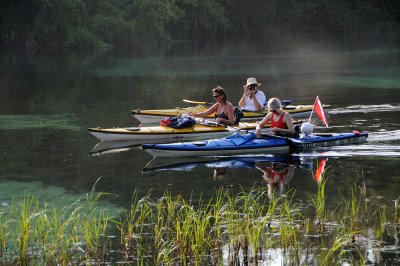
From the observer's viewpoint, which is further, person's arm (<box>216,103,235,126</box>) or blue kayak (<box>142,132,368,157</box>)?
person's arm (<box>216,103,235,126</box>)

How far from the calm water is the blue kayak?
0.78ft

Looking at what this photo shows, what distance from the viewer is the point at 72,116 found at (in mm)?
20219

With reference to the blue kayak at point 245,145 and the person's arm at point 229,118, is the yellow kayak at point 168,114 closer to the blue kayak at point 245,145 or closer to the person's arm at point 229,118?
the person's arm at point 229,118

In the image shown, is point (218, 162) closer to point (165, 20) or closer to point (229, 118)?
point (229, 118)

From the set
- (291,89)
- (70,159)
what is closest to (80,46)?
(291,89)

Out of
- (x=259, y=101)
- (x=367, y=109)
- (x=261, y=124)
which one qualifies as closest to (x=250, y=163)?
(x=261, y=124)

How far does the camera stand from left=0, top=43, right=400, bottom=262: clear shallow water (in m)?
12.0

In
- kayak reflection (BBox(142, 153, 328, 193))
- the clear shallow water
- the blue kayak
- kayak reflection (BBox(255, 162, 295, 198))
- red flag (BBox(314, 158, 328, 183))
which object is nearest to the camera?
kayak reflection (BBox(255, 162, 295, 198))

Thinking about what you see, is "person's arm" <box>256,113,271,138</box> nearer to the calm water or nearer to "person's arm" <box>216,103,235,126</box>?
the calm water

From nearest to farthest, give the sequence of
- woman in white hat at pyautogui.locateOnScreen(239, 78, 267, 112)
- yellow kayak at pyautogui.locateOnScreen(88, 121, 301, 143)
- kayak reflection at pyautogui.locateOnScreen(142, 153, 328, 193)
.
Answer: kayak reflection at pyautogui.locateOnScreen(142, 153, 328, 193) < yellow kayak at pyautogui.locateOnScreen(88, 121, 301, 143) < woman in white hat at pyautogui.locateOnScreen(239, 78, 267, 112)

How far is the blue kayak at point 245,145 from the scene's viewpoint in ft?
44.9

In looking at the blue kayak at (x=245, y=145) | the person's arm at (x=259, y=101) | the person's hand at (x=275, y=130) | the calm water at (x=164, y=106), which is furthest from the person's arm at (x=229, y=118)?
the person's arm at (x=259, y=101)

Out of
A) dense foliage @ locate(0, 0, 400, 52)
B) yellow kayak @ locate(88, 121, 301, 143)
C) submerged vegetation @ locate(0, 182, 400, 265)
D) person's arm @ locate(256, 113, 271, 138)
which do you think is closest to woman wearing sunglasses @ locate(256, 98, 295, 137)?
person's arm @ locate(256, 113, 271, 138)

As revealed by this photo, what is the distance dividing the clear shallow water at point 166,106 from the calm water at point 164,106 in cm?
2
